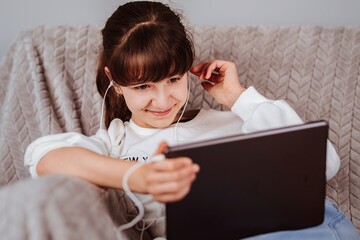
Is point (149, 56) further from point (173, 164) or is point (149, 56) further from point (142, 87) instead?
point (173, 164)

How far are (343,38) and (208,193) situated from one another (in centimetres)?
74

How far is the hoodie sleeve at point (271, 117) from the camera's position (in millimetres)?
985

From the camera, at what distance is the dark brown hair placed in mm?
922

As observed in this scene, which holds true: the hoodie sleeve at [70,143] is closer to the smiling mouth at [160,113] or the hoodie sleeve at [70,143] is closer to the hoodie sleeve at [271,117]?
the smiling mouth at [160,113]

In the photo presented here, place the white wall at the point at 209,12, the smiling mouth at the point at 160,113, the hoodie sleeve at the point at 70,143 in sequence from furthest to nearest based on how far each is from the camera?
the white wall at the point at 209,12, the smiling mouth at the point at 160,113, the hoodie sleeve at the point at 70,143

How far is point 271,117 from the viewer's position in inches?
39.4

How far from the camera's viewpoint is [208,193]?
0.68m

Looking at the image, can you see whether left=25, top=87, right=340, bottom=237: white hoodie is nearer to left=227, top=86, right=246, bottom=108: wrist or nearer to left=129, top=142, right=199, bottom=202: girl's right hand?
left=227, top=86, right=246, bottom=108: wrist

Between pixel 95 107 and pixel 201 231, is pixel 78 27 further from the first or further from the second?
pixel 201 231

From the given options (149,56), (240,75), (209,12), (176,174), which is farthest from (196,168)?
(209,12)

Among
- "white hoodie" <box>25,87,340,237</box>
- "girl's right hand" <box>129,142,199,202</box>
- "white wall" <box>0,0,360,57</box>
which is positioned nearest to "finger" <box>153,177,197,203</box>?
"girl's right hand" <box>129,142,199,202</box>

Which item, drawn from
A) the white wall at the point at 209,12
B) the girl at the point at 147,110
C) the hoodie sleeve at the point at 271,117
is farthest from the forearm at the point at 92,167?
the white wall at the point at 209,12

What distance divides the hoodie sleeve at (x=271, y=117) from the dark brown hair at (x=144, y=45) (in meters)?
0.19

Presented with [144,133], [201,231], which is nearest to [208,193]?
[201,231]
